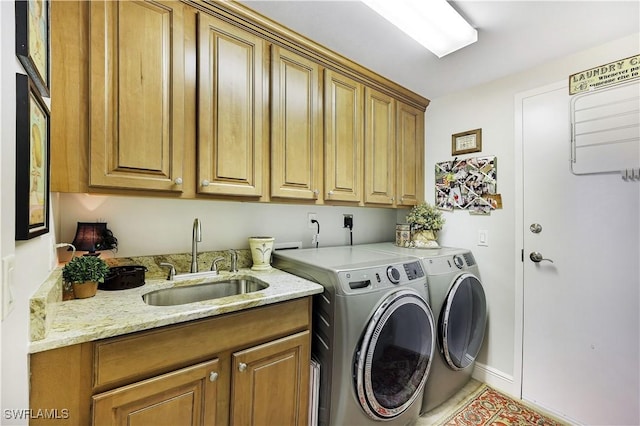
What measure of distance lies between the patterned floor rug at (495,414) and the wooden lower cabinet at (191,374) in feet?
3.63

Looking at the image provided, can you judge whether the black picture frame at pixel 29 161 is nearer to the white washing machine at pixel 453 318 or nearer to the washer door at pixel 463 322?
the white washing machine at pixel 453 318

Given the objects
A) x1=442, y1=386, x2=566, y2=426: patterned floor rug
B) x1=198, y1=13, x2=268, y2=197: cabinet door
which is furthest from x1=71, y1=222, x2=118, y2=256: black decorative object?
x1=442, y1=386, x2=566, y2=426: patterned floor rug

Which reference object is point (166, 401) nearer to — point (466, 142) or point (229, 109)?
point (229, 109)

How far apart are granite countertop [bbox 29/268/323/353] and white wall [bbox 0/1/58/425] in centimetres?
4

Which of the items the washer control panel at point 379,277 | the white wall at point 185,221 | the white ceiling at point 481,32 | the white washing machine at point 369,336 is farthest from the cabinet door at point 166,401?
the white ceiling at point 481,32

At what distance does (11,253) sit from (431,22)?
1.86 m

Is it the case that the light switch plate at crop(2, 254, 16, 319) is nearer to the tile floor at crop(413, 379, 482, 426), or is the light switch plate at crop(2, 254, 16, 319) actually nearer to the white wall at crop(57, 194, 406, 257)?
the white wall at crop(57, 194, 406, 257)

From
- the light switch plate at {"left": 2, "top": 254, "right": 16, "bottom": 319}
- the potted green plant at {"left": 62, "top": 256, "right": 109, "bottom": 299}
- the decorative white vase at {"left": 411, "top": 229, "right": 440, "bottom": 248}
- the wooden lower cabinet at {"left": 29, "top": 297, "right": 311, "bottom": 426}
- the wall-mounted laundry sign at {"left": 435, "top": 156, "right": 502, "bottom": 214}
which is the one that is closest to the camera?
the light switch plate at {"left": 2, "top": 254, "right": 16, "bottom": 319}

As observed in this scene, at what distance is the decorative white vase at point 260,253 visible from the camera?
5.49ft

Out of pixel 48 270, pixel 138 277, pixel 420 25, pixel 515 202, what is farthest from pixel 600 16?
pixel 48 270

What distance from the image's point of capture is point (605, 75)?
161 centimetres

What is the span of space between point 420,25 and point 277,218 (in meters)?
1.44

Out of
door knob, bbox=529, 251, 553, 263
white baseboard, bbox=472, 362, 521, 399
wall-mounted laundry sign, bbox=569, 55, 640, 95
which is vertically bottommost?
white baseboard, bbox=472, 362, 521, 399

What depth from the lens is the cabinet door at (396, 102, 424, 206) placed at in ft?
7.50
